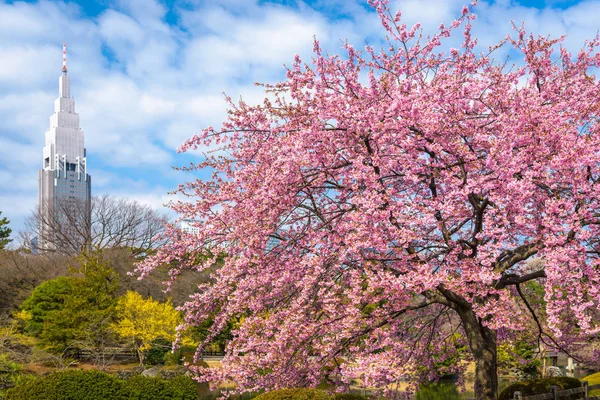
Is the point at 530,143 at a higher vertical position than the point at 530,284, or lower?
higher

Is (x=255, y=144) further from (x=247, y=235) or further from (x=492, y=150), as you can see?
(x=492, y=150)

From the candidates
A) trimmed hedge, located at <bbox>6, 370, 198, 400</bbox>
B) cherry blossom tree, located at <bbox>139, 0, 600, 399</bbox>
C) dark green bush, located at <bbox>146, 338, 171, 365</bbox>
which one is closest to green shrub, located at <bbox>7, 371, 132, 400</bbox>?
trimmed hedge, located at <bbox>6, 370, 198, 400</bbox>

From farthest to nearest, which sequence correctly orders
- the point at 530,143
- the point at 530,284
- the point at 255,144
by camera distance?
the point at 530,284, the point at 255,144, the point at 530,143

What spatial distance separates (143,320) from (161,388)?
15.3 meters

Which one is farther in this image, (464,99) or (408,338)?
(408,338)

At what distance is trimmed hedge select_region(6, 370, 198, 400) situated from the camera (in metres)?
13.8

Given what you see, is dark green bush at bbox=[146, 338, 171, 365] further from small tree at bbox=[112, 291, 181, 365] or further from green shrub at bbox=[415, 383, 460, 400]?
green shrub at bbox=[415, 383, 460, 400]

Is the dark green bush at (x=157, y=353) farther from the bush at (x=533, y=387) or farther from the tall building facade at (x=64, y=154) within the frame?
the tall building facade at (x=64, y=154)

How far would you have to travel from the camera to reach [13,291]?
38.8m

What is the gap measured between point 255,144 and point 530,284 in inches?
278

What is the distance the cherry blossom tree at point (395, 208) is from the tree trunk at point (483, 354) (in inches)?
0.9

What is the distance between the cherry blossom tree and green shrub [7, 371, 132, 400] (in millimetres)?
5458

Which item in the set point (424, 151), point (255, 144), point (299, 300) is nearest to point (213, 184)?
point (255, 144)

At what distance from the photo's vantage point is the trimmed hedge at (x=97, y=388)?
1380 cm
